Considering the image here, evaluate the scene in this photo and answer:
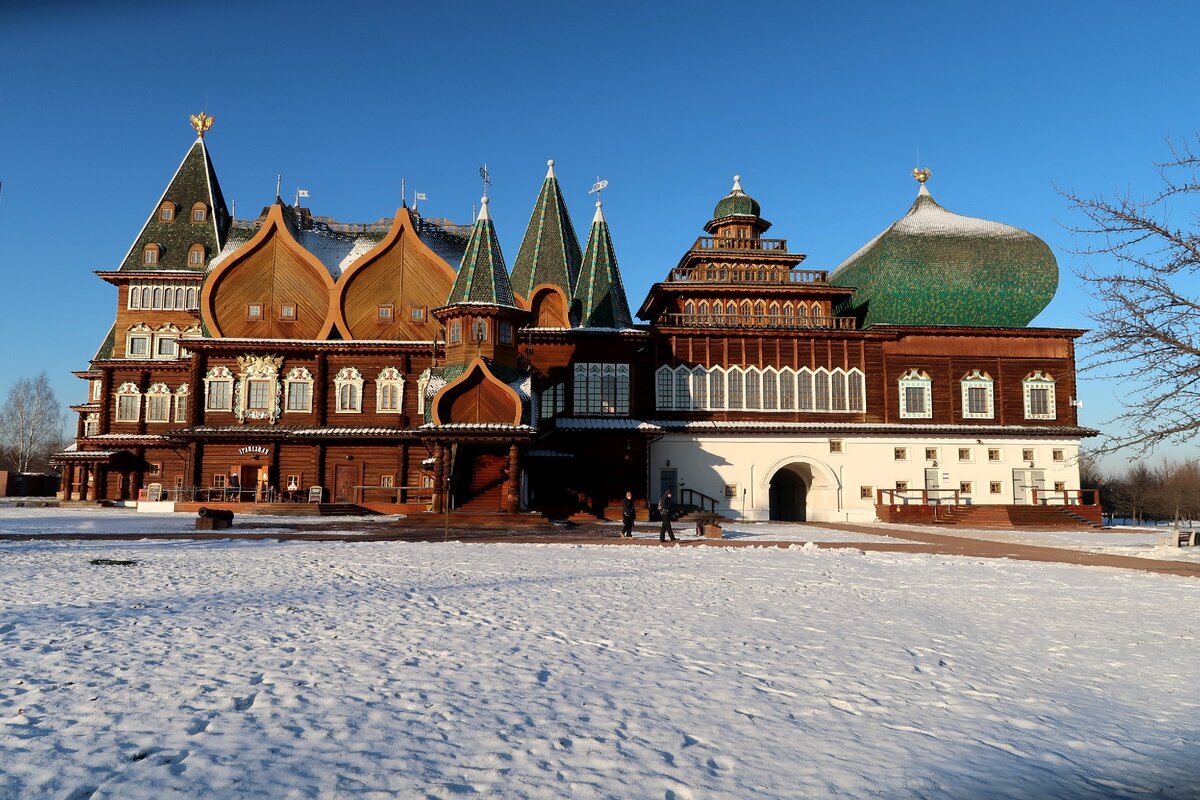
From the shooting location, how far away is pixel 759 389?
3503 centimetres

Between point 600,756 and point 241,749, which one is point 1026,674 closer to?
point 600,756

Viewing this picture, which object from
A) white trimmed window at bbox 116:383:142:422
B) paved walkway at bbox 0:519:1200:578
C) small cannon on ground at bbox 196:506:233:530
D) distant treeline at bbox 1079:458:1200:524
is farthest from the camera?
distant treeline at bbox 1079:458:1200:524

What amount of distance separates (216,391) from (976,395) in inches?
1288

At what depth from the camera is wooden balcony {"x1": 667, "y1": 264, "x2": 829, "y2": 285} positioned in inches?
1419

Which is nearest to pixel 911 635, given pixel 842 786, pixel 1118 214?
pixel 842 786

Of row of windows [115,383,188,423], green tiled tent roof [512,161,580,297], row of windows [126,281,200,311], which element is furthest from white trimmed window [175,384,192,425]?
green tiled tent roof [512,161,580,297]

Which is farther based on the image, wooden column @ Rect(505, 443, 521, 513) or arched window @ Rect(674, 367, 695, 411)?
arched window @ Rect(674, 367, 695, 411)

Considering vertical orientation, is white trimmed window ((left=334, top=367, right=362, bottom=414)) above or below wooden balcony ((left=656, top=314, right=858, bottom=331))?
below

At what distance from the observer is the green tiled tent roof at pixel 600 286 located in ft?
109

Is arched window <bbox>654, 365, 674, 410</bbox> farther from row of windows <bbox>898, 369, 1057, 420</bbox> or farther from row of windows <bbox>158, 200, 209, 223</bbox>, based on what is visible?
row of windows <bbox>158, 200, 209, 223</bbox>

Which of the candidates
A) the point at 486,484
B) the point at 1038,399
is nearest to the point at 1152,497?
the point at 1038,399

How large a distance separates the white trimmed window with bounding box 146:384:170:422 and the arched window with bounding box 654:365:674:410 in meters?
22.4

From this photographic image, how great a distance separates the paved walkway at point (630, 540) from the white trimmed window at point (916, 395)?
13218 millimetres

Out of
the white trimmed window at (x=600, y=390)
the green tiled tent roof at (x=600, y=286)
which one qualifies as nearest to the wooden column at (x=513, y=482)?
the white trimmed window at (x=600, y=390)
